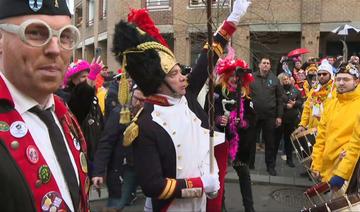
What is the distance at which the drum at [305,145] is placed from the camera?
19.4ft

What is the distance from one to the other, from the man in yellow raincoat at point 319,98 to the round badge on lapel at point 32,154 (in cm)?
577

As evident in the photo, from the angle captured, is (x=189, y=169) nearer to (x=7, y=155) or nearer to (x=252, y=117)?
(x=7, y=155)

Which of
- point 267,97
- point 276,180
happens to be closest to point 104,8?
point 267,97

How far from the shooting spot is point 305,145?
236 inches

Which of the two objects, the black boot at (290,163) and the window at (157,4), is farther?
the window at (157,4)

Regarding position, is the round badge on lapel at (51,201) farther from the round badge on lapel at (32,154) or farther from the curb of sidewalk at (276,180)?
the curb of sidewalk at (276,180)

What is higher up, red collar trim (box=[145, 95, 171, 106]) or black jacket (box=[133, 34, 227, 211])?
red collar trim (box=[145, 95, 171, 106])

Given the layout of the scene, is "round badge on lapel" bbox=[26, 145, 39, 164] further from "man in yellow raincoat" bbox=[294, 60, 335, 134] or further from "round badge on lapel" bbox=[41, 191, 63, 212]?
"man in yellow raincoat" bbox=[294, 60, 335, 134]

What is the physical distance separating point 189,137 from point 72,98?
81 centimetres

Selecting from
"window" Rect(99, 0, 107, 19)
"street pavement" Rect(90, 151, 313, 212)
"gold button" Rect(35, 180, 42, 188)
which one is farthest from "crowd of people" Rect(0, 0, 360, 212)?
"window" Rect(99, 0, 107, 19)

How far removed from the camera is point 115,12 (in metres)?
22.9

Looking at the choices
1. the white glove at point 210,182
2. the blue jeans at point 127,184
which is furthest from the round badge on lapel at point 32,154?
the blue jeans at point 127,184

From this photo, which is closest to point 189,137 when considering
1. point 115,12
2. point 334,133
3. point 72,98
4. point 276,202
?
point 72,98

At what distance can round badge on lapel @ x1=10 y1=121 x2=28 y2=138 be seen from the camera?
4.71 ft
